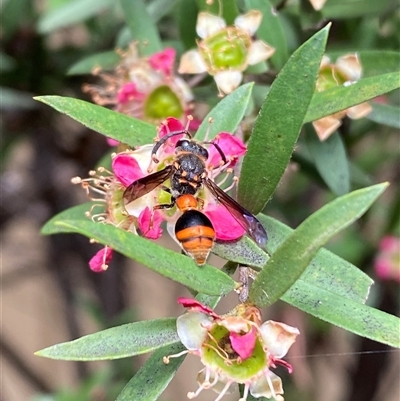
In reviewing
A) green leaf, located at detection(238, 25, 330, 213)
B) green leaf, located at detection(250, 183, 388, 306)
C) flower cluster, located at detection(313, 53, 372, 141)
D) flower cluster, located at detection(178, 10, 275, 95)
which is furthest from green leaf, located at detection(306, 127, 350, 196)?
green leaf, located at detection(250, 183, 388, 306)

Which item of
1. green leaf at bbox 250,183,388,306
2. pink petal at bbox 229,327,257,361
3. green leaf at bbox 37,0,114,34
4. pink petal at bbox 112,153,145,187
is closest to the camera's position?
green leaf at bbox 250,183,388,306

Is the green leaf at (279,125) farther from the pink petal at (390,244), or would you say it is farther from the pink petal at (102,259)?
the pink petal at (390,244)

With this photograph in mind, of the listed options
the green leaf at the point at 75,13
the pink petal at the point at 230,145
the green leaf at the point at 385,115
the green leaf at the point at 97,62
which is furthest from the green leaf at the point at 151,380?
the green leaf at the point at 75,13

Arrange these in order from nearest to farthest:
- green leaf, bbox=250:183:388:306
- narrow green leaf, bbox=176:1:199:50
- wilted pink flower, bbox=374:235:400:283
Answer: green leaf, bbox=250:183:388:306 < narrow green leaf, bbox=176:1:199:50 < wilted pink flower, bbox=374:235:400:283

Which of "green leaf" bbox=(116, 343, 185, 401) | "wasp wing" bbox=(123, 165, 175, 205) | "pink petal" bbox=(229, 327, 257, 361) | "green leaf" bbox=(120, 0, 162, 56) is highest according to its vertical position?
"green leaf" bbox=(120, 0, 162, 56)

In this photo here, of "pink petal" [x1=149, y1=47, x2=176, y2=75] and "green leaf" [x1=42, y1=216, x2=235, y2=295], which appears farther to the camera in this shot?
"pink petal" [x1=149, y1=47, x2=176, y2=75]

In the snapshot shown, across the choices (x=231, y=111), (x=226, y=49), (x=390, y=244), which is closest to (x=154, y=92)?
(x=226, y=49)

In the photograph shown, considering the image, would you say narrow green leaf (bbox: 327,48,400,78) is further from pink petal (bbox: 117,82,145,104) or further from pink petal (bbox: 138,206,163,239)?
pink petal (bbox: 138,206,163,239)

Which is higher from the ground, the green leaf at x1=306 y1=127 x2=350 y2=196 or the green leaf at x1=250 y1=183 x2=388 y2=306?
the green leaf at x1=250 y1=183 x2=388 y2=306
